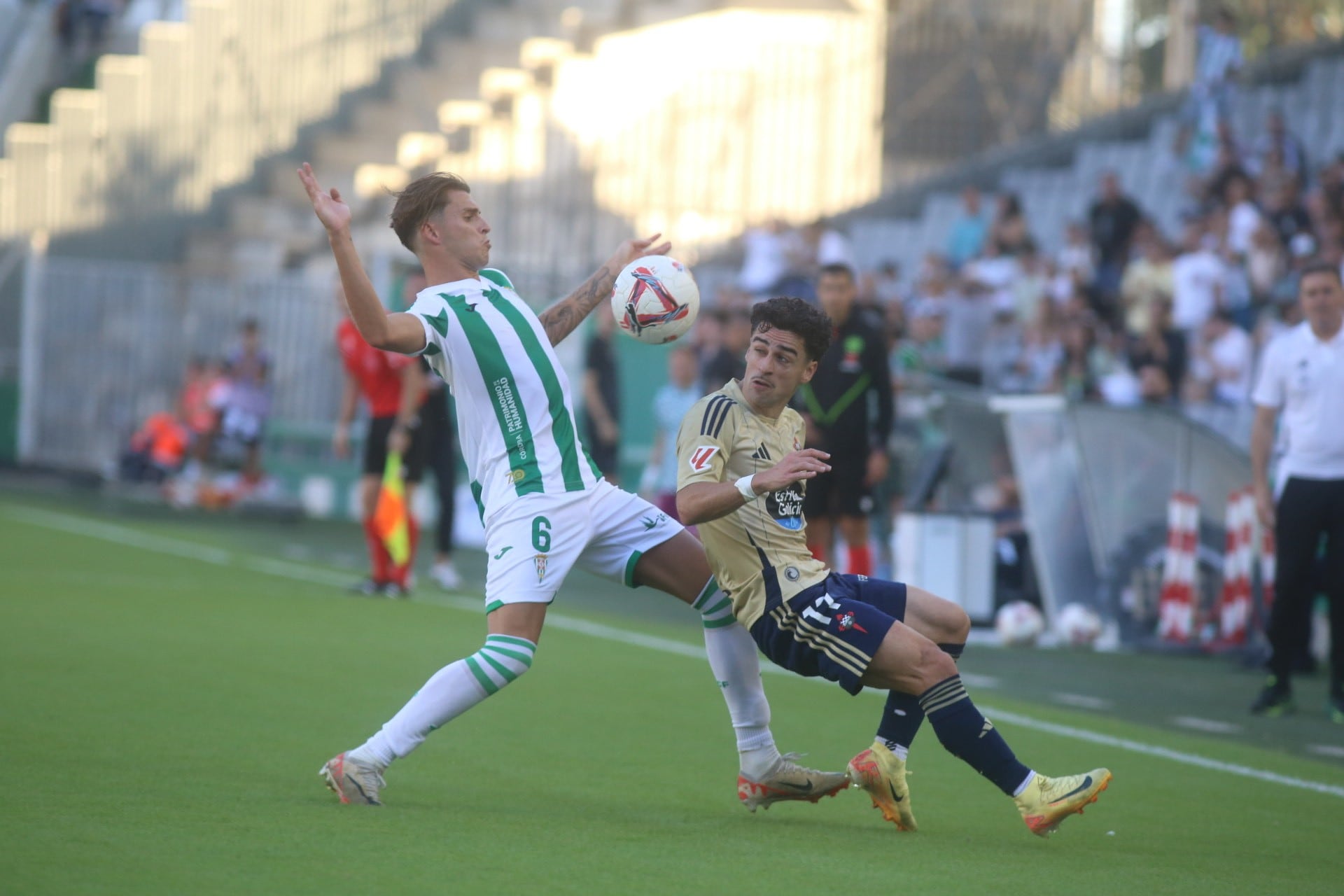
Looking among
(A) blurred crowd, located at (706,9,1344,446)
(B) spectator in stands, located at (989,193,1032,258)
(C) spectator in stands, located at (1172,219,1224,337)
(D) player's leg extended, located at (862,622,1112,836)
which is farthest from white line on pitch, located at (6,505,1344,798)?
(B) spectator in stands, located at (989,193,1032,258)

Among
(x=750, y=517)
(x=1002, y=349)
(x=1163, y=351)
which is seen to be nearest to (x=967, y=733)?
(x=750, y=517)

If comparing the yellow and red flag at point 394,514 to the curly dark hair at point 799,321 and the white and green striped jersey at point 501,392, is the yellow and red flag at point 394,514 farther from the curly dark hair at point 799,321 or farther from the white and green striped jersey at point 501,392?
the curly dark hair at point 799,321

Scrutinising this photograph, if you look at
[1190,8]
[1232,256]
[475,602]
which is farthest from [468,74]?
[475,602]

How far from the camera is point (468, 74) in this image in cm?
3031

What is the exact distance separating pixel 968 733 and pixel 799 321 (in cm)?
142

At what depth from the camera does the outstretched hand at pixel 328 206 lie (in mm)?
5660

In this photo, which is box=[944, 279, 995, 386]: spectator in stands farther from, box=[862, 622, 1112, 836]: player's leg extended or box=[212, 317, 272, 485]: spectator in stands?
box=[862, 622, 1112, 836]: player's leg extended

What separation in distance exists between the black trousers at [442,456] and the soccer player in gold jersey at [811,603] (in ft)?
24.9

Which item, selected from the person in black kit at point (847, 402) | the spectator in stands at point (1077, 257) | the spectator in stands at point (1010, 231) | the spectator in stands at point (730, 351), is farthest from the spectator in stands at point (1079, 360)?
the person in black kit at point (847, 402)

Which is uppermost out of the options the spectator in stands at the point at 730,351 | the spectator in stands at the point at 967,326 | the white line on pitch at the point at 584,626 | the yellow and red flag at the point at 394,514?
the spectator in stands at the point at 967,326

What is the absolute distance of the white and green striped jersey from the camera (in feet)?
20.0

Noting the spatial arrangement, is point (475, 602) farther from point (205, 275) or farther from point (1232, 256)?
point (205, 275)

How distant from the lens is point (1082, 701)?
998 centimetres

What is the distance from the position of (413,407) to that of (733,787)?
6.39 meters
